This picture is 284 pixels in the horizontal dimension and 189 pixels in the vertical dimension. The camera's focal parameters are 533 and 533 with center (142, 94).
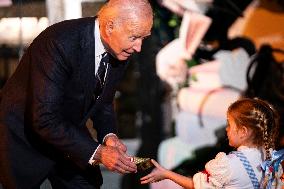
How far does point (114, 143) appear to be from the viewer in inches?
119

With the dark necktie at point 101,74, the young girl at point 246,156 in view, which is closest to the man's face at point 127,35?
the dark necktie at point 101,74

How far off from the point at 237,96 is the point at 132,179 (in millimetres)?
1235

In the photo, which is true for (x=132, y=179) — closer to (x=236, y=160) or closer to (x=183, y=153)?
(x=183, y=153)

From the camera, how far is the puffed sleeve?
3.04 meters

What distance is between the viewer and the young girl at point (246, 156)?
9.98ft

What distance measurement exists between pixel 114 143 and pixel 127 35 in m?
0.64

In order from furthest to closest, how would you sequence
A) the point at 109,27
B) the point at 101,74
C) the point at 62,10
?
the point at 62,10 → the point at 101,74 → the point at 109,27

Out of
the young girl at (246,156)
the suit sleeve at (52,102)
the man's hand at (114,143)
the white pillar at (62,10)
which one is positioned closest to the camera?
the suit sleeve at (52,102)

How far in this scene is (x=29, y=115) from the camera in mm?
2914

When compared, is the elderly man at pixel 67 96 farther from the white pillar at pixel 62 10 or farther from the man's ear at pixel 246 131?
the white pillar at pixel 62 10

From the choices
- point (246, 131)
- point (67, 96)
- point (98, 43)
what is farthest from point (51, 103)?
point (246, 131)

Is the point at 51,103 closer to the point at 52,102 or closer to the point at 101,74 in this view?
the point at 52,102

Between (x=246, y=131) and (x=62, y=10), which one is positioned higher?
(x=62, y=10)

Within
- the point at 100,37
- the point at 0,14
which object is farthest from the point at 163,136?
the point at 100,37
